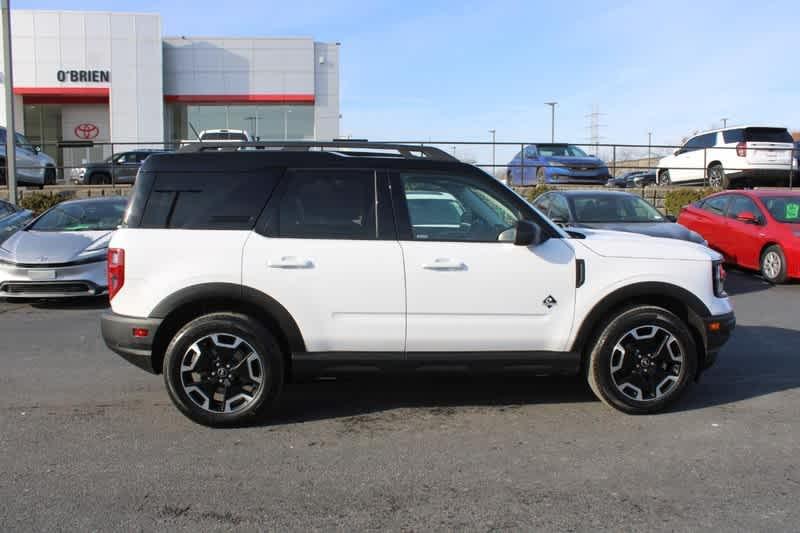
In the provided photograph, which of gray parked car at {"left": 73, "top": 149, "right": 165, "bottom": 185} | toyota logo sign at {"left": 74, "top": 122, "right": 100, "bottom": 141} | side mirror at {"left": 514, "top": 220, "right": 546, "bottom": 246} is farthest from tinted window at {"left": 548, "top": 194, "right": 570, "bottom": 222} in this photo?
toyota logo sign at {"left": 74, "top": 122, "right": 100, "bottom": 141}

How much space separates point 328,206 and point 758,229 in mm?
8956

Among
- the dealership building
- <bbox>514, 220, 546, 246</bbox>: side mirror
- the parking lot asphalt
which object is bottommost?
the parking lot asphalt

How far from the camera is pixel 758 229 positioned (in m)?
11.3

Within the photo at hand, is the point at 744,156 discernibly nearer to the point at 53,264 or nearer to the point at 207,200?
the point at 53,264

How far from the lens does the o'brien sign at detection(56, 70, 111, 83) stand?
115 feet

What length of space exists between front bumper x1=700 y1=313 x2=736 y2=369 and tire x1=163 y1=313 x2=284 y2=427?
9.81ft

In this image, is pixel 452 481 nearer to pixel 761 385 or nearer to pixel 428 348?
pixel 428 348

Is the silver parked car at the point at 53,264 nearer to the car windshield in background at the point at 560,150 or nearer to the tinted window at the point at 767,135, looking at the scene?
the car windshield in background at the point at 560,150

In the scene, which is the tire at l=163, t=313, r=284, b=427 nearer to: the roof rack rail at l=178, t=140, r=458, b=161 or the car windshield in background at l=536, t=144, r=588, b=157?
the roof rack rail at l=178, t=140, r=458, b=161

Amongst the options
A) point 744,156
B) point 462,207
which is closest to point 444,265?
point 462,207

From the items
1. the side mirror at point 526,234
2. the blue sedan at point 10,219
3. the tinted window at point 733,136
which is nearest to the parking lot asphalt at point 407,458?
the side mirror at point 526,234

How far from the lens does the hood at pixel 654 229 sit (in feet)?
31.9

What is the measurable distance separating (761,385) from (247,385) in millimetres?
4099

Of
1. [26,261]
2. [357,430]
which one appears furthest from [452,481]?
[26,261]
